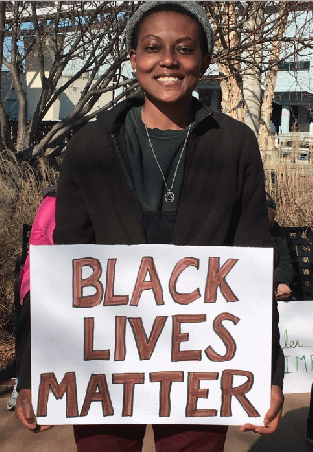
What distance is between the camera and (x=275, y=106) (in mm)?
40625

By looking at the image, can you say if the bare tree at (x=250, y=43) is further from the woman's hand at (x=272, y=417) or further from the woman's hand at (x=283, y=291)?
the woman's hand at (x=272, y=417)

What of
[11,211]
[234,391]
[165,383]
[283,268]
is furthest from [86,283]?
[11,211]

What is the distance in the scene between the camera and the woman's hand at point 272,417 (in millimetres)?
1575

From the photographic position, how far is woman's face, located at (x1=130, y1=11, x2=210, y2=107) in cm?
158

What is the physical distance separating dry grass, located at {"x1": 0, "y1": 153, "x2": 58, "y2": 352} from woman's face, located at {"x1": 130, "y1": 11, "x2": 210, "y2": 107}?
12.5ft

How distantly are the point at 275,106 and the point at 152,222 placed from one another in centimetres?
4068

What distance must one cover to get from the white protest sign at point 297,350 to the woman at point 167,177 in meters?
2.84

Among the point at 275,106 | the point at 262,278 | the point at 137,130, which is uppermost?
the point at 275,106

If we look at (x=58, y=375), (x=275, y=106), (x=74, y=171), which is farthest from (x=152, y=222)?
(x=275, y=106)

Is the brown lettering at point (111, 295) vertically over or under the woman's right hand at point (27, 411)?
over

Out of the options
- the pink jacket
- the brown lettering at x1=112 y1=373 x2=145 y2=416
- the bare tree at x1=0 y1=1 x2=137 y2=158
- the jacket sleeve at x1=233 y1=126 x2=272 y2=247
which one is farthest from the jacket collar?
the bare tree at x1=0 y1=1 x2=137 y2=158

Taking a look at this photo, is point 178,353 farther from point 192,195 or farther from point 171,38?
point 171,38

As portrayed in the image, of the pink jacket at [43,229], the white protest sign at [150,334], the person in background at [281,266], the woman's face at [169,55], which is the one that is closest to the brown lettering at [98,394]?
the white protest sign at [150,334]

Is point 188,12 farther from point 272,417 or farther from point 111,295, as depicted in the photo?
point 272,417
